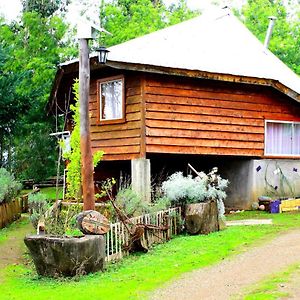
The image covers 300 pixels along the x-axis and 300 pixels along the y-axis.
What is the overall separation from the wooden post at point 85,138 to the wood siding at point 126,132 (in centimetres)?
400

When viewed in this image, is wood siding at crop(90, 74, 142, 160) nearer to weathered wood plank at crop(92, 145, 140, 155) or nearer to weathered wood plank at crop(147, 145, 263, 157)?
weathered wood plank at crop(92, 145, 140, 155)

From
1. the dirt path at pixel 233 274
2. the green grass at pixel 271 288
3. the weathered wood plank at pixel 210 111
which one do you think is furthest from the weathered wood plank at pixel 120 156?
the green grass at pixel 271 288

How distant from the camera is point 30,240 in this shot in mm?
10273

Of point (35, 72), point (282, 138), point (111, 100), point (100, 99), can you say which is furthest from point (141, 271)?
point (35, 72)

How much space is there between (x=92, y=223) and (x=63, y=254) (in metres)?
0.94

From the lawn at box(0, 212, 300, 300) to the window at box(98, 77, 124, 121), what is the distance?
550 cm

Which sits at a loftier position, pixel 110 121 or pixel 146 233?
pixel 110 121

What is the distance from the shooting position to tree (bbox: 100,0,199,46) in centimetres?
3200

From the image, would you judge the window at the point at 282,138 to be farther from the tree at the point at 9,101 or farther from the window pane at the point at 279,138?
the tree at the point at 9,101

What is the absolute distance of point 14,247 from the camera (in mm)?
13906

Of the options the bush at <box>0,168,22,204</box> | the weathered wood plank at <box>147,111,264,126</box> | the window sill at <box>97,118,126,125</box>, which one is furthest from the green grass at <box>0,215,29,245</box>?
the weathered wood plank at <box>147,111,264,126</box>

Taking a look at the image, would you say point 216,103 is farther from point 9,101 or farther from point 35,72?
point 35,72

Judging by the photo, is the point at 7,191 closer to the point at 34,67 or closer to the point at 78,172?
the point at 78,172

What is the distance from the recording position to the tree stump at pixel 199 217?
541 inches
